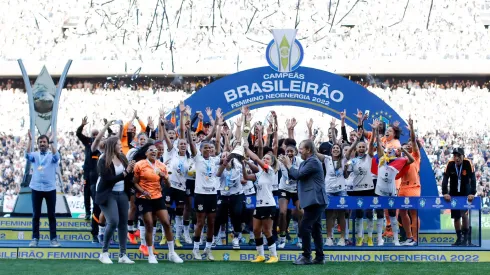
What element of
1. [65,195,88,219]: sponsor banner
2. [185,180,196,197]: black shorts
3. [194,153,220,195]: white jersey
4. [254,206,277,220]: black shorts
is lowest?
[65,195,88,219]: sponsor banner

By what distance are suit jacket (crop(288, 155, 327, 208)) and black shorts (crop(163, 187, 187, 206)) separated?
8.10 ft

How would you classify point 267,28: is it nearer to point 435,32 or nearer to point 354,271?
point 435,32

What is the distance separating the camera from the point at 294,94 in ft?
55.1

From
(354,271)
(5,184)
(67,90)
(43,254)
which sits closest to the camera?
(354,271)

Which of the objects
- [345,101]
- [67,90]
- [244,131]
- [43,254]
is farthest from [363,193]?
[67,90]

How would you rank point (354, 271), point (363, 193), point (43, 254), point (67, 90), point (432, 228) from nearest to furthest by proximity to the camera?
point (354, 271)
point (43, 254)
point (363, 193)
point (432, 228)
point (67, 90)

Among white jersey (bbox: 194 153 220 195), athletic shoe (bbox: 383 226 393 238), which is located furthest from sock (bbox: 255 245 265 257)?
athletic shoe (bbox: 383 226 393 238)

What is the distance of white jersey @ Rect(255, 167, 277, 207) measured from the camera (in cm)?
1200

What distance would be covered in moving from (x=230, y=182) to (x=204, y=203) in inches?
28.3

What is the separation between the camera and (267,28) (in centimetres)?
4381

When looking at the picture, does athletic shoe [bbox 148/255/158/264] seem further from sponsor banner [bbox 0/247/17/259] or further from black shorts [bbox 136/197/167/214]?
sponsor banner [bbox 0/247/17/259]

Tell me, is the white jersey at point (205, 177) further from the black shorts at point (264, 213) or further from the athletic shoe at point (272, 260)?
the athletic shoe at point (272, 260)

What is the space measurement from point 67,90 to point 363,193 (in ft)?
99.5

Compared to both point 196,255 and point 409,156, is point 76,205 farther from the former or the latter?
point 409,156
